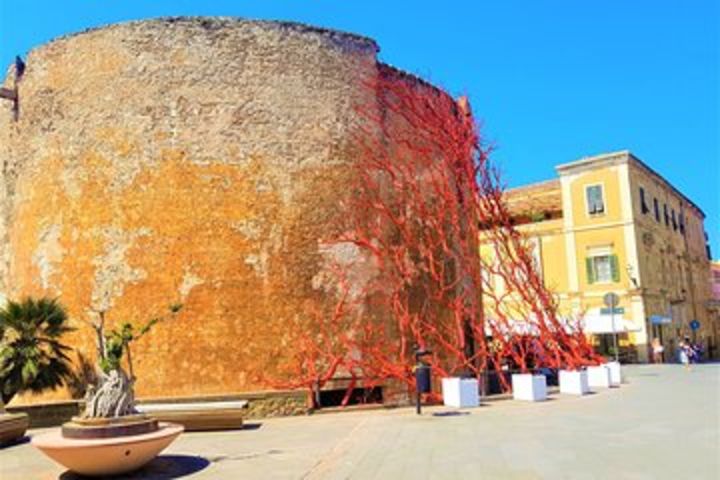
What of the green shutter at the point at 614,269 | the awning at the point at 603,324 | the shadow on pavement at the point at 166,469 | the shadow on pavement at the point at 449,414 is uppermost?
the green shutter at the point at 614,269

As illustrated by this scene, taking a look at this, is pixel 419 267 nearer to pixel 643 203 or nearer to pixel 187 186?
pixel 187 186

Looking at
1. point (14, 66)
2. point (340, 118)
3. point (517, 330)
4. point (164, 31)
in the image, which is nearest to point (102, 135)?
point (164, 31)

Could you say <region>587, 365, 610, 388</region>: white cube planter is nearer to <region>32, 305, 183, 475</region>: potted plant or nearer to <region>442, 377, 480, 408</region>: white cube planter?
<region>442, 377, 480, 408</region>: white cube planter

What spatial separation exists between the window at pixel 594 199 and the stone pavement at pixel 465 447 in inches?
850

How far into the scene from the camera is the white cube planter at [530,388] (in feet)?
43.4

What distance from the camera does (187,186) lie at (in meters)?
13.0

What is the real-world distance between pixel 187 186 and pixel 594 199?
25060mm

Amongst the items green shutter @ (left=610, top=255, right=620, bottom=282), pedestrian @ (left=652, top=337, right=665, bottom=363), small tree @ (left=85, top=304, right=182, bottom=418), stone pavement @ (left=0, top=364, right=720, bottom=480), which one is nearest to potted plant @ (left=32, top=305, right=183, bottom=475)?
small tree @ (left=85, top=304, right=182, bottom=418)

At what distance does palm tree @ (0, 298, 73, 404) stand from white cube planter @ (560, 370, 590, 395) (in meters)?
10.2

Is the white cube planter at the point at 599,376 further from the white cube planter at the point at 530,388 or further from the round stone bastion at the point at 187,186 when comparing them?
the round stone bastion at the point at 187,186

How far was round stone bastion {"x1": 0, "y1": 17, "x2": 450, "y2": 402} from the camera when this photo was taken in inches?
499

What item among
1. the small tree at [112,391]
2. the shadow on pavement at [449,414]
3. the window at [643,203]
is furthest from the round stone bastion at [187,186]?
the window at [643,203]

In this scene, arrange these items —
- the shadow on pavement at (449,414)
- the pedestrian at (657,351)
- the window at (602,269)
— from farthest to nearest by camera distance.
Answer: the window at (602,269)
the pedestrian at (657,351)
the shadow on pavement at (449,414)

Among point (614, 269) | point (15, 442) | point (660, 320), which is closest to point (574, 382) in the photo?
point (15, 442)
